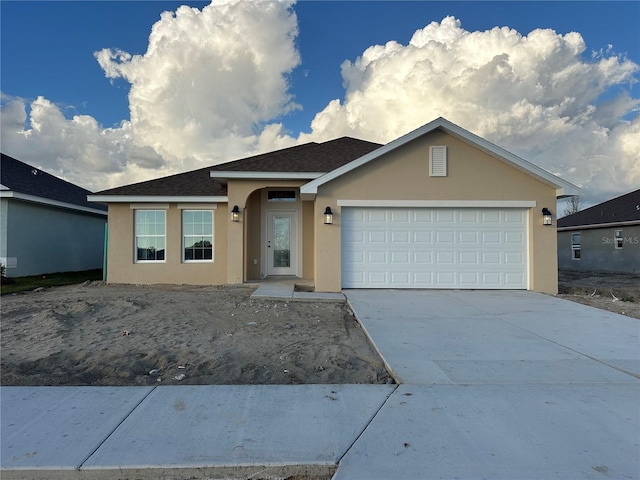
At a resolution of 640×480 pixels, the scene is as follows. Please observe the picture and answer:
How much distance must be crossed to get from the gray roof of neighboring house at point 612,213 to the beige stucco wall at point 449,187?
35.8 ft

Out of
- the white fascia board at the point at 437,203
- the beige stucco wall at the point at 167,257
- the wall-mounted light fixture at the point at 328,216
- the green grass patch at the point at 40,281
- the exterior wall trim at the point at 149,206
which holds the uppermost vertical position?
the exterior wall trim at the point at 149,206

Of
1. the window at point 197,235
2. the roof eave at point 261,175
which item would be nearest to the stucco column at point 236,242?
the roof eave at point 261,175

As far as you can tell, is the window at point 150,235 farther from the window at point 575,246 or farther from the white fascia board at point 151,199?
the window at point 575,246

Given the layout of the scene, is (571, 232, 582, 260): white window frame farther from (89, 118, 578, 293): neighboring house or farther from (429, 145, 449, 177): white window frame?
(429, 145, 449, 177): white window frame

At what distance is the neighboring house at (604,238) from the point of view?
18109 millimetres

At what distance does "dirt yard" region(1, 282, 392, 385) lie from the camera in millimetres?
4551

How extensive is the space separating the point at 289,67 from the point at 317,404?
14.5 meters

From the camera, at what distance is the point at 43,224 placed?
15.6 meters

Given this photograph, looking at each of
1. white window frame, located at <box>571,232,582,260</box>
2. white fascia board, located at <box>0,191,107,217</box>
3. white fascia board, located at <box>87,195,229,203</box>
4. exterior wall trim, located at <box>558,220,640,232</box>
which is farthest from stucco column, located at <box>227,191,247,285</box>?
white window frame, located at <box>571,232,582,260</box>

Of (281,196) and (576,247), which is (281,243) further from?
(576,247)

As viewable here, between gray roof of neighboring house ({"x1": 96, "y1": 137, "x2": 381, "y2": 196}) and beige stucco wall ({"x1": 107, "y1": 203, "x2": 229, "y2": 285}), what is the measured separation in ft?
1.74

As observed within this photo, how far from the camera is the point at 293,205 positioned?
44.2 ft

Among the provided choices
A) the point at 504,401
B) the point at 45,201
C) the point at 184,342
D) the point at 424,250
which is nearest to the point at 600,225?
the point at 424,250

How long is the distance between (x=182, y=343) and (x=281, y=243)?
8.03 m
